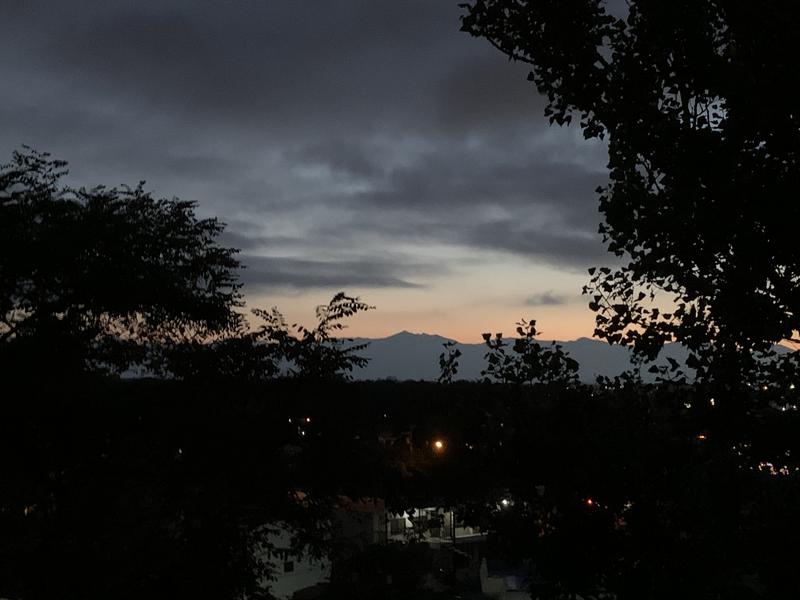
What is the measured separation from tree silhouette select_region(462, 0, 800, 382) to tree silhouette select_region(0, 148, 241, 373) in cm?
1056

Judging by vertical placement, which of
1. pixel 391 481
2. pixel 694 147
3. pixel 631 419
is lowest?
pixel 391 481

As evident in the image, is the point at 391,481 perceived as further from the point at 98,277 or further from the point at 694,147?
the point at 694,147

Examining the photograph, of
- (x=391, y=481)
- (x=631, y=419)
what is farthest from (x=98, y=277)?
(x=631, y=419)

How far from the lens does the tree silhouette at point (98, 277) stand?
1452 cm

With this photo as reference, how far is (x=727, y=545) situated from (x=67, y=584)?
9.54 metres

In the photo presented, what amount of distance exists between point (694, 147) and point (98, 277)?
12.2 metres

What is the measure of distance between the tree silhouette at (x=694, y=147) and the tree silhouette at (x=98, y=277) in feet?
34.7

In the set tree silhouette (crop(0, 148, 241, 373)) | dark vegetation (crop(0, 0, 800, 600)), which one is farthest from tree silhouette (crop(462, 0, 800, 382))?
tree silhouette (crop(0, 148, 241, 373))

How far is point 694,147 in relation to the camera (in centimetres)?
591

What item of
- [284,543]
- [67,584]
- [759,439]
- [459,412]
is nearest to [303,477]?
[67,584]

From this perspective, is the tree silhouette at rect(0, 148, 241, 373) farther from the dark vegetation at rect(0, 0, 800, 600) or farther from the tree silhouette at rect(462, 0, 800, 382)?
the tree silhouette at rect(462, 0, 800, 382)

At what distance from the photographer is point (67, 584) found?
11336 mm

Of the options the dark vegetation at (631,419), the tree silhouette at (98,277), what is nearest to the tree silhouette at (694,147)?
the dark vegetation at (631,419)

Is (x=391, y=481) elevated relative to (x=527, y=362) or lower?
lower
